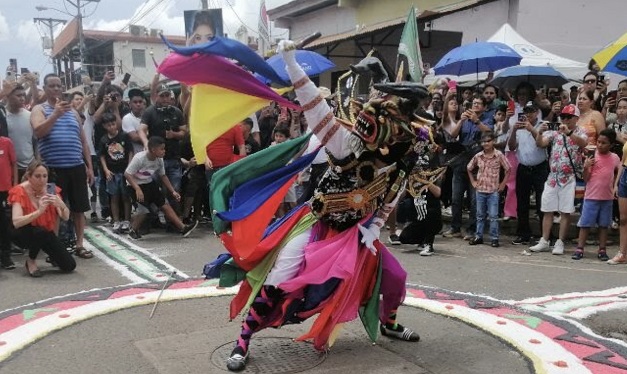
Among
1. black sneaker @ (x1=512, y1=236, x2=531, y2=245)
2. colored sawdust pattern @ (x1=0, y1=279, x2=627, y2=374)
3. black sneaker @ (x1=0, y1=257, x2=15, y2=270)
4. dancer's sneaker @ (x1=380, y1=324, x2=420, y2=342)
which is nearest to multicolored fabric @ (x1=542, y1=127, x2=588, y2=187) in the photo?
black sneaker @ (x1=512, y1=236, x2=531, y2=245)

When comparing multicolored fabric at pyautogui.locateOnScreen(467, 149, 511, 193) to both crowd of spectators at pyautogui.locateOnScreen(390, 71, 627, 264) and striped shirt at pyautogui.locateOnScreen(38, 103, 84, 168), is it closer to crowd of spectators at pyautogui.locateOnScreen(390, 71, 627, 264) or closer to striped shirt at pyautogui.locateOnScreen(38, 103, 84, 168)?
crowd of spectators at pyautogui.locateOnScreen(390, 71, 627, 264)

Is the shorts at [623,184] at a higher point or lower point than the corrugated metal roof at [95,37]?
lower

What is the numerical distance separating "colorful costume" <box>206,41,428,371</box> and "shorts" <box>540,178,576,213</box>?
4095 mm

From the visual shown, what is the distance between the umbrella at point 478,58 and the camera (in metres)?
8.75

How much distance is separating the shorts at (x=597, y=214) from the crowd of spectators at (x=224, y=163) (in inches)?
0.5

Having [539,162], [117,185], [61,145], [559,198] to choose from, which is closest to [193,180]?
[117,185]

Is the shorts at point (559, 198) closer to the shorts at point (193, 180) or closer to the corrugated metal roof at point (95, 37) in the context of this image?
the shorts at point (193, 180)

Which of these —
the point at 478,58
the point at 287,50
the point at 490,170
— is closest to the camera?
the point at 287,50

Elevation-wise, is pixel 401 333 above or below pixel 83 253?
above

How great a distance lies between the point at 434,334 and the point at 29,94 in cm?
692

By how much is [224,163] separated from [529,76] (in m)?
4.94

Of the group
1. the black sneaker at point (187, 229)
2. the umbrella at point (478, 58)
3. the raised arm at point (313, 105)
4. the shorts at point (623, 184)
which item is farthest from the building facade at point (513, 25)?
the raised arm at point (313, 105)

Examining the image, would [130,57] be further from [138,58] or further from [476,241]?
[476,241]

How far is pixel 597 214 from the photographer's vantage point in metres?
7.08
